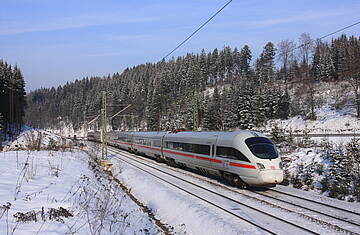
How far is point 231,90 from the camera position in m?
60.6

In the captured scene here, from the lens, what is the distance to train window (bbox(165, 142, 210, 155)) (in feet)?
58.3

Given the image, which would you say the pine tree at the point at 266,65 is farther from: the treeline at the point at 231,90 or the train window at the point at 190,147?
the train window at the point at 190,147

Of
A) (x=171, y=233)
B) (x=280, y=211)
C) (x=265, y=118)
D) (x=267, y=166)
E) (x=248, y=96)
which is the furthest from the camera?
(x=265, y=118)

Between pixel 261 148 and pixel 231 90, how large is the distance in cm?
4736

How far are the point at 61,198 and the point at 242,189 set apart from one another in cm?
869

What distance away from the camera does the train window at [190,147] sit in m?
17.8

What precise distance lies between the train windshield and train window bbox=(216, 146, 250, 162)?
1.72 ft

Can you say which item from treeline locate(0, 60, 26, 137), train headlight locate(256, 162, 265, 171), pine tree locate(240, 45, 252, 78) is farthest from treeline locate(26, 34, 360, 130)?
treeline locate(0, 60, 26, 137)

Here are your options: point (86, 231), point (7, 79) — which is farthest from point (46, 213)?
point (7, 79)

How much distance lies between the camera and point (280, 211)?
34.9ft

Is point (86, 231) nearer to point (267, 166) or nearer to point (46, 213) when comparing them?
point (46, 213)

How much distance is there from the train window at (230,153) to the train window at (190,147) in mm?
1294

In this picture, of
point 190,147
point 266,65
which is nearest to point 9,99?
point 190,147

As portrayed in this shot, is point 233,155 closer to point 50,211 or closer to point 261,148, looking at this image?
point 261,148
